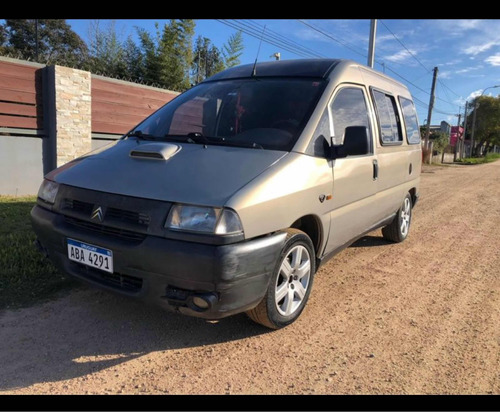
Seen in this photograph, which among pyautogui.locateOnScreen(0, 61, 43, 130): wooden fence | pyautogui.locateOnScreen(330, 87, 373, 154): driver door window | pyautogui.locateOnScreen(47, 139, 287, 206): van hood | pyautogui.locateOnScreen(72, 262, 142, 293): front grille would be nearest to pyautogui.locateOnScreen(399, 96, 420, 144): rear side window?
pyautogui.locateOnScreen(330, 87, 373, 154): driver door window

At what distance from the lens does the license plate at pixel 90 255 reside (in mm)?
2510

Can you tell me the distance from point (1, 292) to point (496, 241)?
6497mm

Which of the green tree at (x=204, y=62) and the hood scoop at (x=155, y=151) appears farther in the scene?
the green tree at (x=204, y=62)

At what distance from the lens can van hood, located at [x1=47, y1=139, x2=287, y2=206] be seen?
243 cm

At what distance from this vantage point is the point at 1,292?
130 inches

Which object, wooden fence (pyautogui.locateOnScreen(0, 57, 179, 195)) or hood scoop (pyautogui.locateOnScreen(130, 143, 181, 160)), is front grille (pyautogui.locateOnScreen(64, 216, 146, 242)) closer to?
hood scoop (pyautogui.locateOnScreen(130, 143, 181, 160))

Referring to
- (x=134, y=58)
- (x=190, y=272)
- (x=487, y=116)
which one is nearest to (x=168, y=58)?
(x=134, y=58)

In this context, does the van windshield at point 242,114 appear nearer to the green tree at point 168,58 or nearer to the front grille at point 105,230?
the front grille at point 105,230

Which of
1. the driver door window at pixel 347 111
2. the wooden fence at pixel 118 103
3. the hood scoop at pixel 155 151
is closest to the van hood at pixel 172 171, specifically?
the hood scoop at pixel 155 151

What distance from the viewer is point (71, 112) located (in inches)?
317

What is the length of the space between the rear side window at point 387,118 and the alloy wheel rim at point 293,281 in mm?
2071

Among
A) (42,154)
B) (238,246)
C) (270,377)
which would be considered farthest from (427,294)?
(42,154)

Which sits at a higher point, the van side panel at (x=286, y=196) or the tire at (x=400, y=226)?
the van side panel at (x=286, y=196)

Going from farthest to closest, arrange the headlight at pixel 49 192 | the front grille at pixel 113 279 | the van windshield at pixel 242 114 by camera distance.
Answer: the van windshield at pixel 242 114, the headlight at pixel 49 192, the front grille at pixel 113 279
